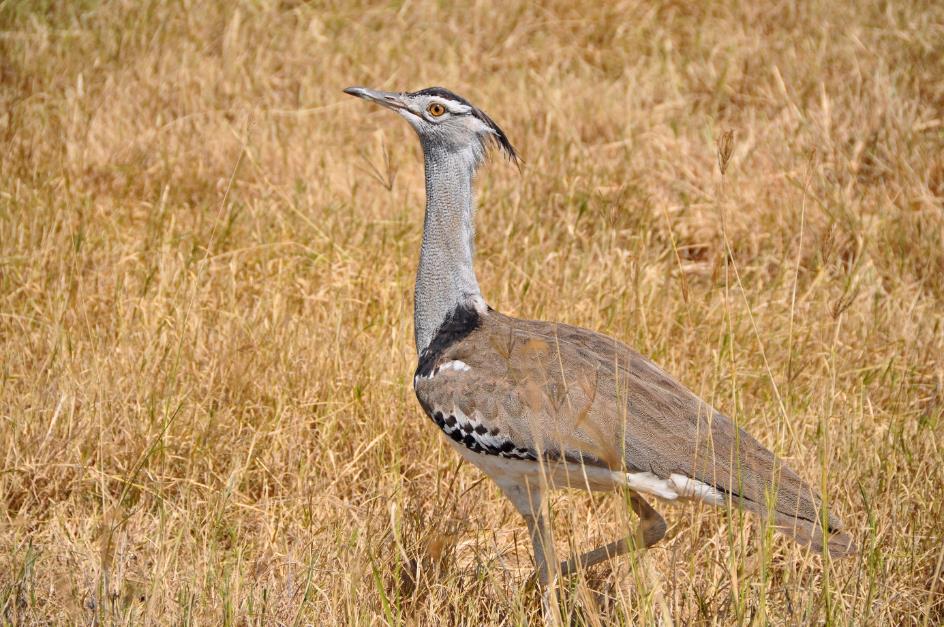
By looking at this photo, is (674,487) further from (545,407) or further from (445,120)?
(445,120)

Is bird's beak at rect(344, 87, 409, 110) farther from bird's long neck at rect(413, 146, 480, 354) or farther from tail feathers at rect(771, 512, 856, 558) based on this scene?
tail feathers at rect(771, 512, 856, 558)

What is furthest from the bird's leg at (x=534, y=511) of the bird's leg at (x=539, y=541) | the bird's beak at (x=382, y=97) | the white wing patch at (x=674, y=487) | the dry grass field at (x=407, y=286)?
the bird's beak at (x=382, y=97)

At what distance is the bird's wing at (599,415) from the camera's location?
7.67ft

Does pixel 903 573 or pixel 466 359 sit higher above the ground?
pixel 466 359

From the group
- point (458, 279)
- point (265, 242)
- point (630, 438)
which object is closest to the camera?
point (630, 438)

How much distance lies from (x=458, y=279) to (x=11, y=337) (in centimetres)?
148

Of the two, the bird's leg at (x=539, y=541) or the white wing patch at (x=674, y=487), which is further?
the bird's leg at (x=539, y=541)

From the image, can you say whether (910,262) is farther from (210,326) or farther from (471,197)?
(210,326)

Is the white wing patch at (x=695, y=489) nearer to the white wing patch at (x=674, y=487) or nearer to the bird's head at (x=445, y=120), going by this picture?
the white wing patch at (x=674, y=487)

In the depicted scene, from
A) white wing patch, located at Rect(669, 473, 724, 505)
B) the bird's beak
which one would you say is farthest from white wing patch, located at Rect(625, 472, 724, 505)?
the bird's beak

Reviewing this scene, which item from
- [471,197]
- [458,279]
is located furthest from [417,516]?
[471,197]

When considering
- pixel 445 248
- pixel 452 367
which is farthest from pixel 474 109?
pixel 452 367

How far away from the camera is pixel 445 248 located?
2.85 metres

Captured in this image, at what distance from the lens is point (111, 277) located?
Answer: 373 centimetres
